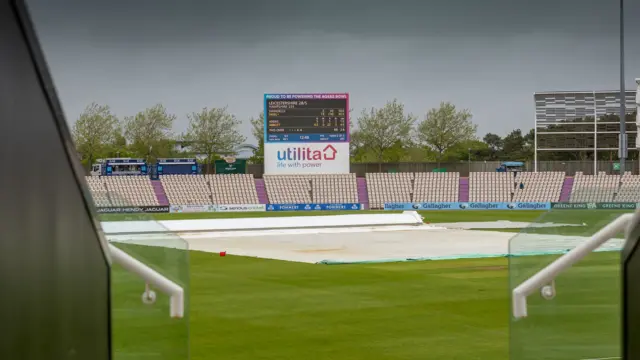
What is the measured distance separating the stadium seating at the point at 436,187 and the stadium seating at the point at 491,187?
1.17 metres

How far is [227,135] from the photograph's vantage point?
3462 inches

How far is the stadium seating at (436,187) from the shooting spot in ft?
195

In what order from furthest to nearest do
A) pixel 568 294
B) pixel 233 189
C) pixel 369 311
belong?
1. pixel 233 189
2. pixel 369 311
3. pixel 568 294

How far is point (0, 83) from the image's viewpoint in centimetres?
357

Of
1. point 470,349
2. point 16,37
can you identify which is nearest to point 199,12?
point 470,349

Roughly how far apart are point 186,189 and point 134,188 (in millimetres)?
3407

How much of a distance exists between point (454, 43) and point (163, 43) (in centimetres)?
2844

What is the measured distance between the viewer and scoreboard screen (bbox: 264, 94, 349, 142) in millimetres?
54938

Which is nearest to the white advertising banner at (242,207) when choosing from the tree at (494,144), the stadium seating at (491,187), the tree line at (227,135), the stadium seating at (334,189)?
the stadium seating at (334,189)

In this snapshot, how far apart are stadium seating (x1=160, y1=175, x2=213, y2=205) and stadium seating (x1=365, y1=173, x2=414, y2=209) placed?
10899mm

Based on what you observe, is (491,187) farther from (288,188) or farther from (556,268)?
(556,268)

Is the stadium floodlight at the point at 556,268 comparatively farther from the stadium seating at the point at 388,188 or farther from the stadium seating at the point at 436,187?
the stadium seating at the point at 436,187

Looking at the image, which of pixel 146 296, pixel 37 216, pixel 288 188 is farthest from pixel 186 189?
pixel 37 216

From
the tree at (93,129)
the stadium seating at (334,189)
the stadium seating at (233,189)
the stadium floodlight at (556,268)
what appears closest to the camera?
the stadium floodlight at (556,268)
